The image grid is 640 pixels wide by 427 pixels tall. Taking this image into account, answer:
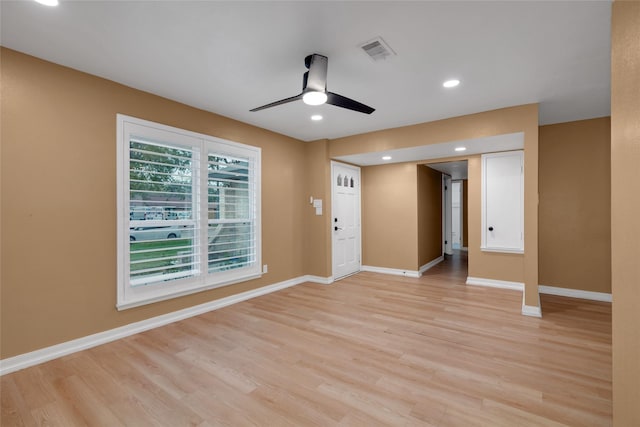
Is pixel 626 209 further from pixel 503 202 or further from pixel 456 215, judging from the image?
pixel 456 215

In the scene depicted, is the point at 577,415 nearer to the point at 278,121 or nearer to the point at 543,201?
the point at 543,201

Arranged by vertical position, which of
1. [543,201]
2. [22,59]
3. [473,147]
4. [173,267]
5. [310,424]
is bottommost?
[310,424]

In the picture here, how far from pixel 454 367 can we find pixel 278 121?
3693mm

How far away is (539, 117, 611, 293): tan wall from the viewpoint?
420 cm

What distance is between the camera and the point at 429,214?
6453mm

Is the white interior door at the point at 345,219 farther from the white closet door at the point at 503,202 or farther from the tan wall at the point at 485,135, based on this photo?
the white closet door at the point at 503,202

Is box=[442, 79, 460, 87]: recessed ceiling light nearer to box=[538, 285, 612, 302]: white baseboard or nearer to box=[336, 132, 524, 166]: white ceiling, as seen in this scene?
box=[336, 132, 524, 166]: white ceiling

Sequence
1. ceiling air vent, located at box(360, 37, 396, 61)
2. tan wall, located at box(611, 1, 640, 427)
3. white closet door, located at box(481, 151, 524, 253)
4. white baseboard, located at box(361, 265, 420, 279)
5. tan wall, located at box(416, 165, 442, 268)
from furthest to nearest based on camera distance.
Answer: tan wall, located at box(416, 165, 442, 268) → white baseboard, located at box(361, 265, 420, 279) → white closet door, located at box(481, 151, 524, 253) → ceiling air vent, located at box(360, 37, 396, 61) → tan wall, located at box(611, 1, 640, 427)

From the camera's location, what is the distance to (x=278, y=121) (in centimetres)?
430

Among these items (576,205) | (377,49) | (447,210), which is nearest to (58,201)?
(377,49)

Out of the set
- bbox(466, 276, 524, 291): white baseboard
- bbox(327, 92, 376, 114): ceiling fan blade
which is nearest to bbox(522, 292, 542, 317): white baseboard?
bbox(466, 276, 524, 291): white baseboard

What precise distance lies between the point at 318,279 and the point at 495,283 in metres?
3.00

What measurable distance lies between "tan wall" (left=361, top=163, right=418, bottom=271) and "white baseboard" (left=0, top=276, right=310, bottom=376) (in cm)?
275

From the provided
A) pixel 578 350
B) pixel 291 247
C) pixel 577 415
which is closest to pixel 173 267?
pixel 291 247
